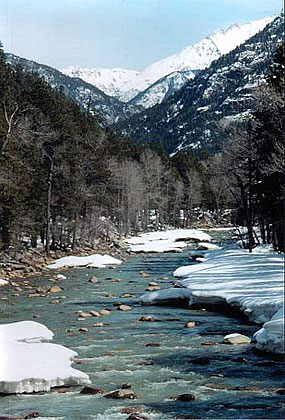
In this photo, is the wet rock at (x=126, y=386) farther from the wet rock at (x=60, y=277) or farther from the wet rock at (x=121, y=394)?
the wet rock at (x=60, y=277)

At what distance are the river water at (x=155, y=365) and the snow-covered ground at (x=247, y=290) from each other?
17.6 inches

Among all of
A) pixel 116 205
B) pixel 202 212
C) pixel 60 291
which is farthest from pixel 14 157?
pixel 202 212

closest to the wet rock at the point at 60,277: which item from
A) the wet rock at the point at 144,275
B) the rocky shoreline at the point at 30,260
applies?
the rocky shoreline at the point at 30,260

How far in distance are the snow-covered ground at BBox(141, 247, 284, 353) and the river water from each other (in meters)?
0.45

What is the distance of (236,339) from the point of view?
1406 cm

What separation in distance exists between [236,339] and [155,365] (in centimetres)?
256

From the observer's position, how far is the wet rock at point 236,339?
14.0m

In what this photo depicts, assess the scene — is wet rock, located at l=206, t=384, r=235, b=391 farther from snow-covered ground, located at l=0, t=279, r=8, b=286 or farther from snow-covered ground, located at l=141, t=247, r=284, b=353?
snow-covered ground, located at l=0, t=279, r=8, b=286

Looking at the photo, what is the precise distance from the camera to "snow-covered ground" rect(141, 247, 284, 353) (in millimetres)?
13141

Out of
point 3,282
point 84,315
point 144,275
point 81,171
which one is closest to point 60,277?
point 3,282

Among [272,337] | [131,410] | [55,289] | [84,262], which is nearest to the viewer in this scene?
[131,410]

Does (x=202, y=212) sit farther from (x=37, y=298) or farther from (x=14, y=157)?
(x=37, y=298)

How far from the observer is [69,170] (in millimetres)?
42688

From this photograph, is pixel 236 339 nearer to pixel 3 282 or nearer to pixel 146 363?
pixel 146 363
